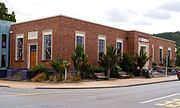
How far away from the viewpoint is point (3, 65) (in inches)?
1512

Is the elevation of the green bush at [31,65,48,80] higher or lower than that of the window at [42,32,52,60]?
lower

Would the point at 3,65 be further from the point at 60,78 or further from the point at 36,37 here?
the point at 60,78

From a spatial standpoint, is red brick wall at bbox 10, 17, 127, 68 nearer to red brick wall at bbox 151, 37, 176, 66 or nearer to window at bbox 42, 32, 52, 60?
window at bbox 42, 32, 52, 60

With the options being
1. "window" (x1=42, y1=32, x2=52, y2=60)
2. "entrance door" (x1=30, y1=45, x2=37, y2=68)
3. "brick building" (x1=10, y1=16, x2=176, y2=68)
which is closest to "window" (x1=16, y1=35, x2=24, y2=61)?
"brick building" (x1=10, y1=16, x2=176, y2=68)

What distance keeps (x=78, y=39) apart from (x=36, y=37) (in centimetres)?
438

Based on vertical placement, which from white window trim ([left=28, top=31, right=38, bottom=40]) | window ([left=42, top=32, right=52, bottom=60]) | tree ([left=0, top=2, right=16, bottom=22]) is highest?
tree ([left=0, top=2, right=16, bottom=22])

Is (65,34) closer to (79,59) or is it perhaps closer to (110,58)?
(79,59)

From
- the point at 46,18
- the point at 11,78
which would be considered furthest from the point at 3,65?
the point at 46,18

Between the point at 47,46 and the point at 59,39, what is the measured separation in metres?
2.03

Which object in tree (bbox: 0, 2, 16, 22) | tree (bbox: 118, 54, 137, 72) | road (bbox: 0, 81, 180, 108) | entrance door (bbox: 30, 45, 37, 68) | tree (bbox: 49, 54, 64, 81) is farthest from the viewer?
tree (bbox: 0, 2, 16, 22)

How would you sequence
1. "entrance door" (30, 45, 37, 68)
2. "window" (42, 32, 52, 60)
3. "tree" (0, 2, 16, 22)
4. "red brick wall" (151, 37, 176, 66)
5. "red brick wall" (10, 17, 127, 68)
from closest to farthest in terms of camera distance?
"red brick wall" (10, 17, 127, 68)
"window" (42, 32, 52, 60)
"entrance door" (30, 45, 37, 68)
"red brick wall" (151, 37, 176, 66)
"tree" (0, 2, 16, 22)

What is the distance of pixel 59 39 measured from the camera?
32.0m

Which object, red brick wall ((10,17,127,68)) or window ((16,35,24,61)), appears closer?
red brick wall ((10,17,127,68))

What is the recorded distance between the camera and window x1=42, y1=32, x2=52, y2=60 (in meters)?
33.0
